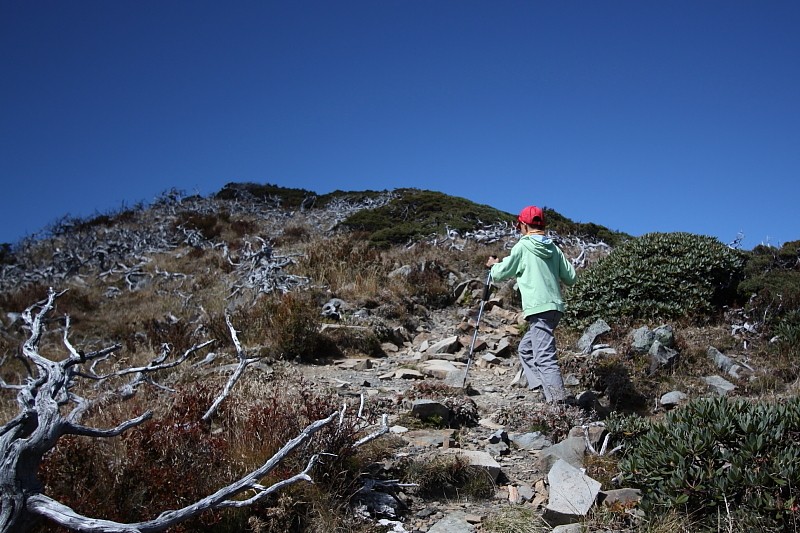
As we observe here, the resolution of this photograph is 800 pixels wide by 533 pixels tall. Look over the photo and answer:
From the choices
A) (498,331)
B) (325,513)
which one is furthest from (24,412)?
(498,331)

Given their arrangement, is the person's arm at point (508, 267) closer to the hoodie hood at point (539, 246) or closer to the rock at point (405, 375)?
the hoodie hood at point (539, 246)

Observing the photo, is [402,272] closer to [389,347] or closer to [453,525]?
[389,347]

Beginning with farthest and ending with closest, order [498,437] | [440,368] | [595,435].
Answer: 1. [440,368]
2. [498,437]
3. [595,435]

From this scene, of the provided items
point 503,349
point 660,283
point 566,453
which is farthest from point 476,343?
point 566,453

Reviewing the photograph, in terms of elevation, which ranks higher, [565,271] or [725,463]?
[565,271]

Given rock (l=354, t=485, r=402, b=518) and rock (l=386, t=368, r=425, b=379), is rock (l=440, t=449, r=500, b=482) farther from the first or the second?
rock (l=386, t=368, r=425, b=379)

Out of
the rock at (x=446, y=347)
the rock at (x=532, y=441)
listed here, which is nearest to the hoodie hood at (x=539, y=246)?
the rock at (x=532, y=441)

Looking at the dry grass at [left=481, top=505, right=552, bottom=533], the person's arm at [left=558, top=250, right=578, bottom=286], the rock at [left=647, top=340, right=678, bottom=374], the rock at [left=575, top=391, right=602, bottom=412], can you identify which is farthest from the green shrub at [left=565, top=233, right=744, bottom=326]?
the dry grass at [left=481, top=505, right=552, bottom=533]

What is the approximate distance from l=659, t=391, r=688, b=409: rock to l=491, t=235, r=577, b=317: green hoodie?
145 centimetres

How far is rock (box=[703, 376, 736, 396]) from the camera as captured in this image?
6043mm

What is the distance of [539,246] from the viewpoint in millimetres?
5816

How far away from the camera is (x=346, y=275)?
1145 centimetres

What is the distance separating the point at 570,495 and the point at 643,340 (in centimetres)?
411

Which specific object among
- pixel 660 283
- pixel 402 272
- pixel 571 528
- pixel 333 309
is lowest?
pixel 571 528
